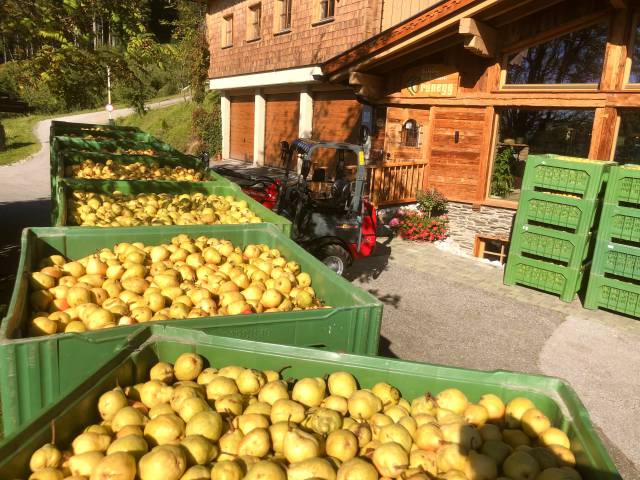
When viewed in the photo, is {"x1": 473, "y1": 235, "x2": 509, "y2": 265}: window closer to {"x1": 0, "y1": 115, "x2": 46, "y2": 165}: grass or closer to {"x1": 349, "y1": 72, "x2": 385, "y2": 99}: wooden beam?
{"x1": 349, "y1": 72, "x2": 385, "y2": 99}: wooden beam

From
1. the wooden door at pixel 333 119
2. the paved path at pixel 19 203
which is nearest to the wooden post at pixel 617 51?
the wooden door at pixel 333 119

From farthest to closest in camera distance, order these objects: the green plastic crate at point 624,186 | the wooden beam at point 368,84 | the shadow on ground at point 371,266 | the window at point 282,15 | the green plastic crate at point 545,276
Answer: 1. the window at point 282,15
2. the wooden beam at point 368,84
3. the shadow on ground at point 371,266
4. the green plastic crate at point 545,276
5. the green plastic crate at point 624,186

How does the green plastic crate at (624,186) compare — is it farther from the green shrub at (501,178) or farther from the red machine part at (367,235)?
the green shrub at (501,178)

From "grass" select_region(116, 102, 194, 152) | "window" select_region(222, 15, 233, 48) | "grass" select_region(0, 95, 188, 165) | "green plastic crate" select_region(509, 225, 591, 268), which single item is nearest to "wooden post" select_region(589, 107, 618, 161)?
"green plastic crate" select_region(509, 225, 591, 268)

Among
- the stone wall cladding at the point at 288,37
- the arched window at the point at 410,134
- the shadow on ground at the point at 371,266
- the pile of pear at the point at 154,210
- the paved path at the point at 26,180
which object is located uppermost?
the stone wall cladding at the point at 288,37

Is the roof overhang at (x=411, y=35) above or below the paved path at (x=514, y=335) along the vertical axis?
above

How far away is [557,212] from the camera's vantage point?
8234 mm

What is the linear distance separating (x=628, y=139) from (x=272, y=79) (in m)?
12.1

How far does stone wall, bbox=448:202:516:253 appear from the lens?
36.4 feet

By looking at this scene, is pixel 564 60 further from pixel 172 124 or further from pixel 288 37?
pixel 172 124

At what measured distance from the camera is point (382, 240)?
11578 mm

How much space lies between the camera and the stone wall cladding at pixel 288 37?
14201 millimetres

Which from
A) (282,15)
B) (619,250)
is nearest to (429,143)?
(619,250)

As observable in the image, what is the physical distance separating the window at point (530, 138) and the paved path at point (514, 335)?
11.2ft
